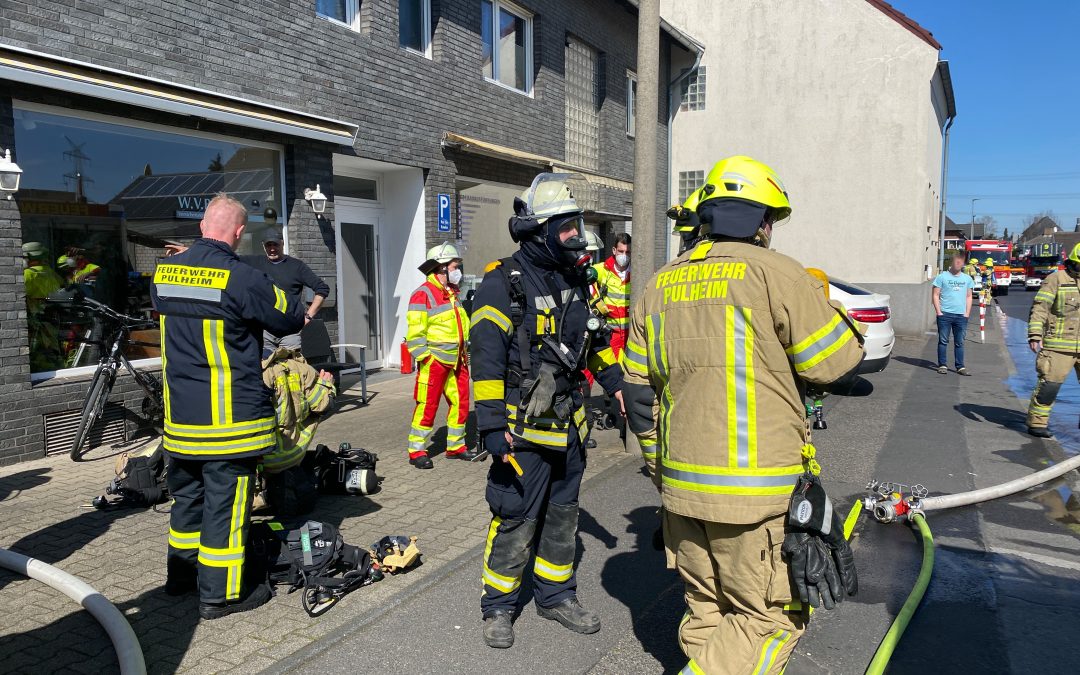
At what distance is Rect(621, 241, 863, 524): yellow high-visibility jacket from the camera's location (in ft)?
7.92

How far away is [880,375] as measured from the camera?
12250 mm

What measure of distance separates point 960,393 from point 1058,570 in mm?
6775

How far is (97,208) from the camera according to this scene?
7266 mm

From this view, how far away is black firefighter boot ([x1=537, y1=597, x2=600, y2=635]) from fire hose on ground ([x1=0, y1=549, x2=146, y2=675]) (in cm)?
182

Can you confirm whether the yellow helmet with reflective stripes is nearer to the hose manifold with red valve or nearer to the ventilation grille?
the hose manifold with red valve

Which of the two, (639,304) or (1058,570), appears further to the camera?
(1058,570)

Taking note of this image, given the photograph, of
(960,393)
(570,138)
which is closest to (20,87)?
(570,138)

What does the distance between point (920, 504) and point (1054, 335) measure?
3743mm

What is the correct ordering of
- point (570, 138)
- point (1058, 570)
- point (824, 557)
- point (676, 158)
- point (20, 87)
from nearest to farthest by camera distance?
1. point (824, 557)
2. point (1058, 570)
3. point (20, 87)
4. point (570, 138)
5. point (676, 158)

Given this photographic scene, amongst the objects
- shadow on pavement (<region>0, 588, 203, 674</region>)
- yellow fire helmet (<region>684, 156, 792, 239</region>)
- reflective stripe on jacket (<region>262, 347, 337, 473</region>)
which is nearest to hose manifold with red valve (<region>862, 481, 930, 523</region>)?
yellow fire helmet (<region>684, 156, 792, 239</region>)

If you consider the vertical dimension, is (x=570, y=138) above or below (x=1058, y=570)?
above

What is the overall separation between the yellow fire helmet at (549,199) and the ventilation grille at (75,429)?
542cm

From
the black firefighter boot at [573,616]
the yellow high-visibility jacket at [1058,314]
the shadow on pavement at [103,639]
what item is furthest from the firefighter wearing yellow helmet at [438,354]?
the yellow high-visibility jacket at [1058,314]

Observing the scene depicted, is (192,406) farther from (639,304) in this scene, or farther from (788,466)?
(788,466)
